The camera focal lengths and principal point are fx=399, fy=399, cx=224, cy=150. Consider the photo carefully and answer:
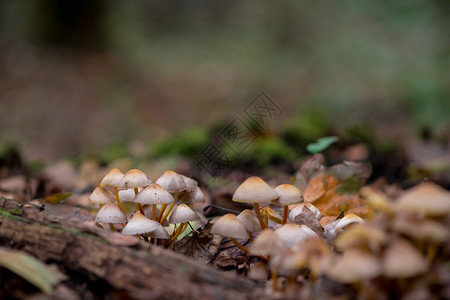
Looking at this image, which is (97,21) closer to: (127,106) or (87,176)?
(127,106)

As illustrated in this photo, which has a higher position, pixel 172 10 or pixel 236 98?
pixel 172 10

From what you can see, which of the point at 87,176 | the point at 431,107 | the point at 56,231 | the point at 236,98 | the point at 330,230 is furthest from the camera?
the point at 236,98

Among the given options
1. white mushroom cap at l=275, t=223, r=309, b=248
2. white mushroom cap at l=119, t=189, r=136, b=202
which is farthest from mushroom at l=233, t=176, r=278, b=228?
white mushroom cap at l=119, t=189, r=136, b=202

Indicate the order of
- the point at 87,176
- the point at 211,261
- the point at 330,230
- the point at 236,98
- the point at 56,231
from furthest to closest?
1. the point at 236,98
2. the point at 87,176
3. the point at 211,261
4. the point at 330,230
5. the point at 56,231

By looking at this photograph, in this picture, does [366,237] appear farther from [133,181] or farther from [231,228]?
[133,181]

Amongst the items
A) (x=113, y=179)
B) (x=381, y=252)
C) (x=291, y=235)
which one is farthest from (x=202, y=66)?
(x=381, y=252)

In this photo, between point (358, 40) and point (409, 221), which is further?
point (358, 40)

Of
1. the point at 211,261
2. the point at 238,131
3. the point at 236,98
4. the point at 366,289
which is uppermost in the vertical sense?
the point at 236,98

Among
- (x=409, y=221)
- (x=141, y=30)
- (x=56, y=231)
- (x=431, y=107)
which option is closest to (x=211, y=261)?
(x=56, y=231)

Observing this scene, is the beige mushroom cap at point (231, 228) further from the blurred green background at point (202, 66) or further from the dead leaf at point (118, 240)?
the blurred green background at point (202, 66)
